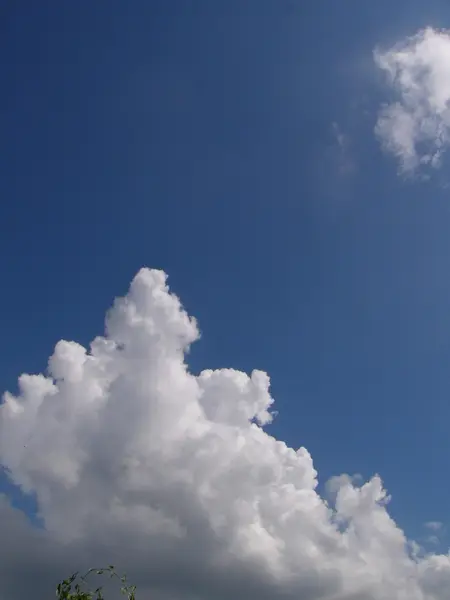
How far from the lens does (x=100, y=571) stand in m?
46.9

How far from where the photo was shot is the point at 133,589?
4806 cm

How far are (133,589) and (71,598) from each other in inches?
182

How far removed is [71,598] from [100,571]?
Answer: 305 centimetres

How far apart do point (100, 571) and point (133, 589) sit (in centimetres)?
318

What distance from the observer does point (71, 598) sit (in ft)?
155
